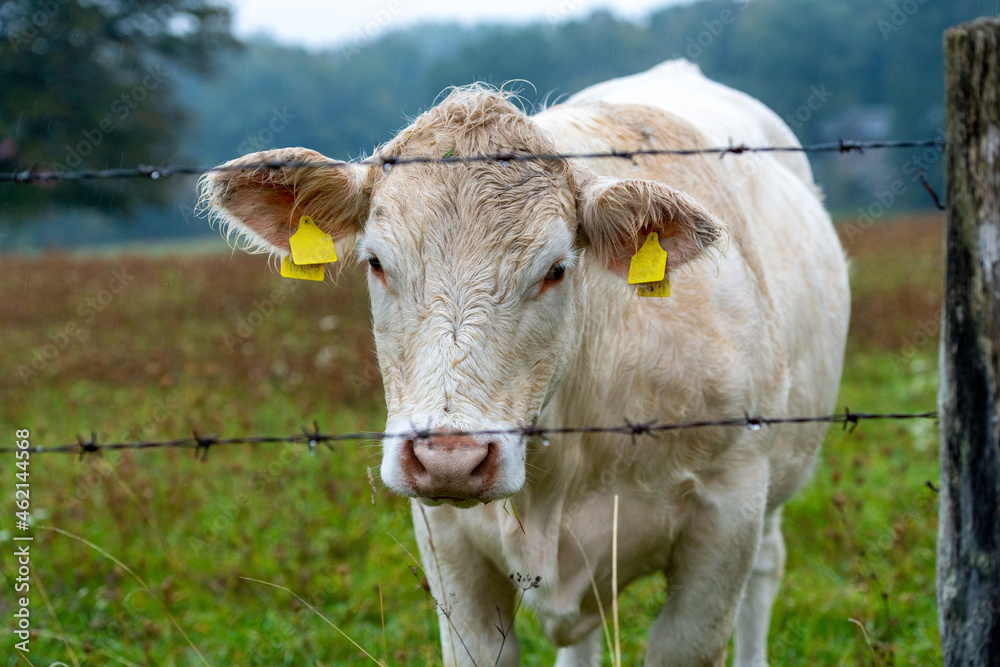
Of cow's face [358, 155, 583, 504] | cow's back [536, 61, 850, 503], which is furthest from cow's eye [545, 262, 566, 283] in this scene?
cow's back [536, 61, 850, 503]

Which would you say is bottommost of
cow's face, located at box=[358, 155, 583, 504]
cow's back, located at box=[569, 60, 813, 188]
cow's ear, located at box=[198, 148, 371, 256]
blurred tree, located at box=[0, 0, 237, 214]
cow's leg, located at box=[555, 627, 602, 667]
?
cow's leg, located at box=[555, 627, 602, 667]

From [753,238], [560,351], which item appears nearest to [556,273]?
[560,351]

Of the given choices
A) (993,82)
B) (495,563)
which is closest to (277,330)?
(495,563)

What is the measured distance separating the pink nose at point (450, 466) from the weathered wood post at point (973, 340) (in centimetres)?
104

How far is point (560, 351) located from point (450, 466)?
2.17 ft

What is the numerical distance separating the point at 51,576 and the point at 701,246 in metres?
3.60

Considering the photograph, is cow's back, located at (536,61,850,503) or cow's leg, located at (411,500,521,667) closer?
cow's leg, located at (411,500,521,667)

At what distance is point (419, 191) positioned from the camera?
2.56 metres

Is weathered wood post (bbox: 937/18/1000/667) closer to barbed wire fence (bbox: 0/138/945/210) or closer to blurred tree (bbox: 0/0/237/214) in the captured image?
barbed wire fence (bbox: 0/138/945/210)

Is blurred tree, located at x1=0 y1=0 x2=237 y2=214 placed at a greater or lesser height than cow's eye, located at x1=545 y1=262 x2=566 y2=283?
greater

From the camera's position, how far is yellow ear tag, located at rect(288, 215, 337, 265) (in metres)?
2.76

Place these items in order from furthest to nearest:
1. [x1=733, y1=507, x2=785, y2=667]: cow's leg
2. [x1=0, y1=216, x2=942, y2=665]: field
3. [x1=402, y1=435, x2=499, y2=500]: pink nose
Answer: [x1=733, y1=507, x2=785, y2=667]: cow's leg → [x1=0, y1=216, x2=942, y2=665]: field → [x1=402, y1=435, x2=499, y2=500]: pink nose

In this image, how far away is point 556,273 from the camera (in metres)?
2.59

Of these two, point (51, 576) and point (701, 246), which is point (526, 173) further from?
point (51, 576)
